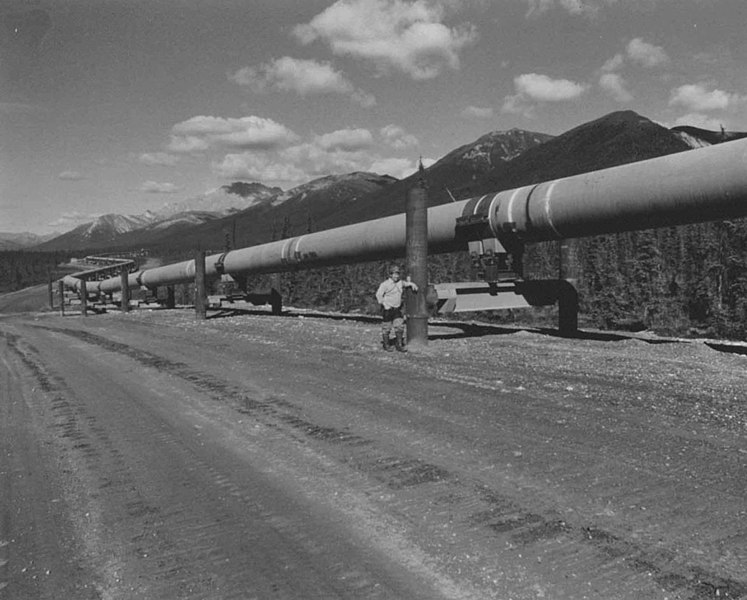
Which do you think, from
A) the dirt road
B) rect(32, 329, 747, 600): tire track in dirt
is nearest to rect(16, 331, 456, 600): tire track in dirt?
the dirt road

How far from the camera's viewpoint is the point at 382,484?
454cm

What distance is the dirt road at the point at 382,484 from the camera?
10.7 feet

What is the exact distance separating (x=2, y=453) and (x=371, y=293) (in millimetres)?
22853

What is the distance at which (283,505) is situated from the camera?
423cm

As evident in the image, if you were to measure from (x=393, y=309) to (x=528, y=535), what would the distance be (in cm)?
822

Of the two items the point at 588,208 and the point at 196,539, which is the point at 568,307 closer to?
the point at 588,208

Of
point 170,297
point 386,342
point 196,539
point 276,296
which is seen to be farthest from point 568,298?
Result: point 170,297

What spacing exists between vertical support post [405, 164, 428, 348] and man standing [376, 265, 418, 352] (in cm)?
19

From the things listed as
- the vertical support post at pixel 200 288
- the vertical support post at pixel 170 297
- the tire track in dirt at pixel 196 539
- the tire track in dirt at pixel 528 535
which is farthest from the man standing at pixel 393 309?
the vertical support post at pixel 170 297

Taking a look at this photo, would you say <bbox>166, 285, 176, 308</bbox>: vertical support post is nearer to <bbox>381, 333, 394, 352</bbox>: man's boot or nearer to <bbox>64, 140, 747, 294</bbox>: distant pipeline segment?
<bbox>64, 140, 747, 294</bbox>: distant pipeline segment

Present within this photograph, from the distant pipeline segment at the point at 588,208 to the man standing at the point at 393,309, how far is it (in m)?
2.54

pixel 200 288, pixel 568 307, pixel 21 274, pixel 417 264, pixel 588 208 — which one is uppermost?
pixel 21 274

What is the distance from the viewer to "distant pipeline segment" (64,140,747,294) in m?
9.50

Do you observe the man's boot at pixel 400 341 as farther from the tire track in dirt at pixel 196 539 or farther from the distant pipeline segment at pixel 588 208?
the tire track in dirt at pixel 196 539
